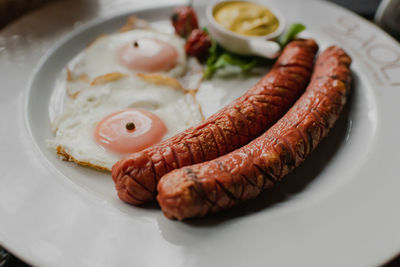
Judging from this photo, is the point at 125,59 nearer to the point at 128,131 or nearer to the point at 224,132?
the point at 128,131

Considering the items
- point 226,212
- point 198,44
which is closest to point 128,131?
point 226,212

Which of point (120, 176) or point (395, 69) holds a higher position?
point (395, 69)

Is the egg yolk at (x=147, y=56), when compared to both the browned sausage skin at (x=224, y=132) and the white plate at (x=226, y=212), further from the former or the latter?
the browned sausage skin at (x=224, y=132)

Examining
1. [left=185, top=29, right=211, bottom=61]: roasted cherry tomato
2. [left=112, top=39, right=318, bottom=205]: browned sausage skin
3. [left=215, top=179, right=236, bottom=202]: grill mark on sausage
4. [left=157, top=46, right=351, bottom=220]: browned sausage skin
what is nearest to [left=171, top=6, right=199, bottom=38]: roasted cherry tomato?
[left=185, top=29, right=211, bottom=61]: roasted cherry tomato

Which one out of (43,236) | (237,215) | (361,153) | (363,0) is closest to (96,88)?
(43,236)

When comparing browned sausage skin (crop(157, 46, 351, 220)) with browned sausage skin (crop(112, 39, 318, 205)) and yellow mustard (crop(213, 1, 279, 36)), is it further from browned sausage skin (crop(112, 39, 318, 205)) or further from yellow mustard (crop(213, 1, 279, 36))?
yellow mustard (crop(213, 1, 279, 36))

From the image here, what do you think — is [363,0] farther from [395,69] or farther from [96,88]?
[96,88]
